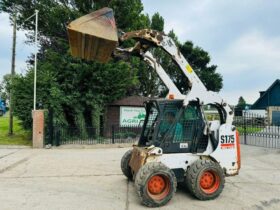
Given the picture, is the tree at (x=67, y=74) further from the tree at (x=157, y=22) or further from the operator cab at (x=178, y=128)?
the tree at (x=157, y=22)

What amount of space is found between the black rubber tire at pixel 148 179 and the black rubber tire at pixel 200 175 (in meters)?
0.39

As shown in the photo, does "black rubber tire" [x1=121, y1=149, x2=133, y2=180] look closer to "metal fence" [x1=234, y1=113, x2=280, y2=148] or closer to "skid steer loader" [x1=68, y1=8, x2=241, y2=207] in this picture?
"skid steer loader" [x1=68, y1=8, x2=241, y2=207]

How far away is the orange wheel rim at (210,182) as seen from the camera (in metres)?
6.66

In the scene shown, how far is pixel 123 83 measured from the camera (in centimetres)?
1883

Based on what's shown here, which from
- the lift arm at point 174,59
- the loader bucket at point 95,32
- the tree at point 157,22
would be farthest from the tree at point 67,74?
the tree at point 157,22

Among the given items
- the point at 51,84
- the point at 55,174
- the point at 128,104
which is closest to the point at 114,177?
the point at 55,174

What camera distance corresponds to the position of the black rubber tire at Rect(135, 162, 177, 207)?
6.04 m

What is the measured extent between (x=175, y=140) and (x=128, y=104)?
43.1 ft

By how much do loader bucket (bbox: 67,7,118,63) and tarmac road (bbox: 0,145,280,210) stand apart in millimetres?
3013

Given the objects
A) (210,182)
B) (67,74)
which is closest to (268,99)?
(67,74)

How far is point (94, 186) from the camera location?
7.73 meters

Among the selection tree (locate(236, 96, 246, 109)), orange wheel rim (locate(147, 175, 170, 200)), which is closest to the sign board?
orange wheel rim (locate(147, 175, 170, 200))

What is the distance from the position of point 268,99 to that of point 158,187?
42945 millimetres

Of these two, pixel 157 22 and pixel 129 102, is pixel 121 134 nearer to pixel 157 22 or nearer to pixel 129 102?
pixel 129 102
